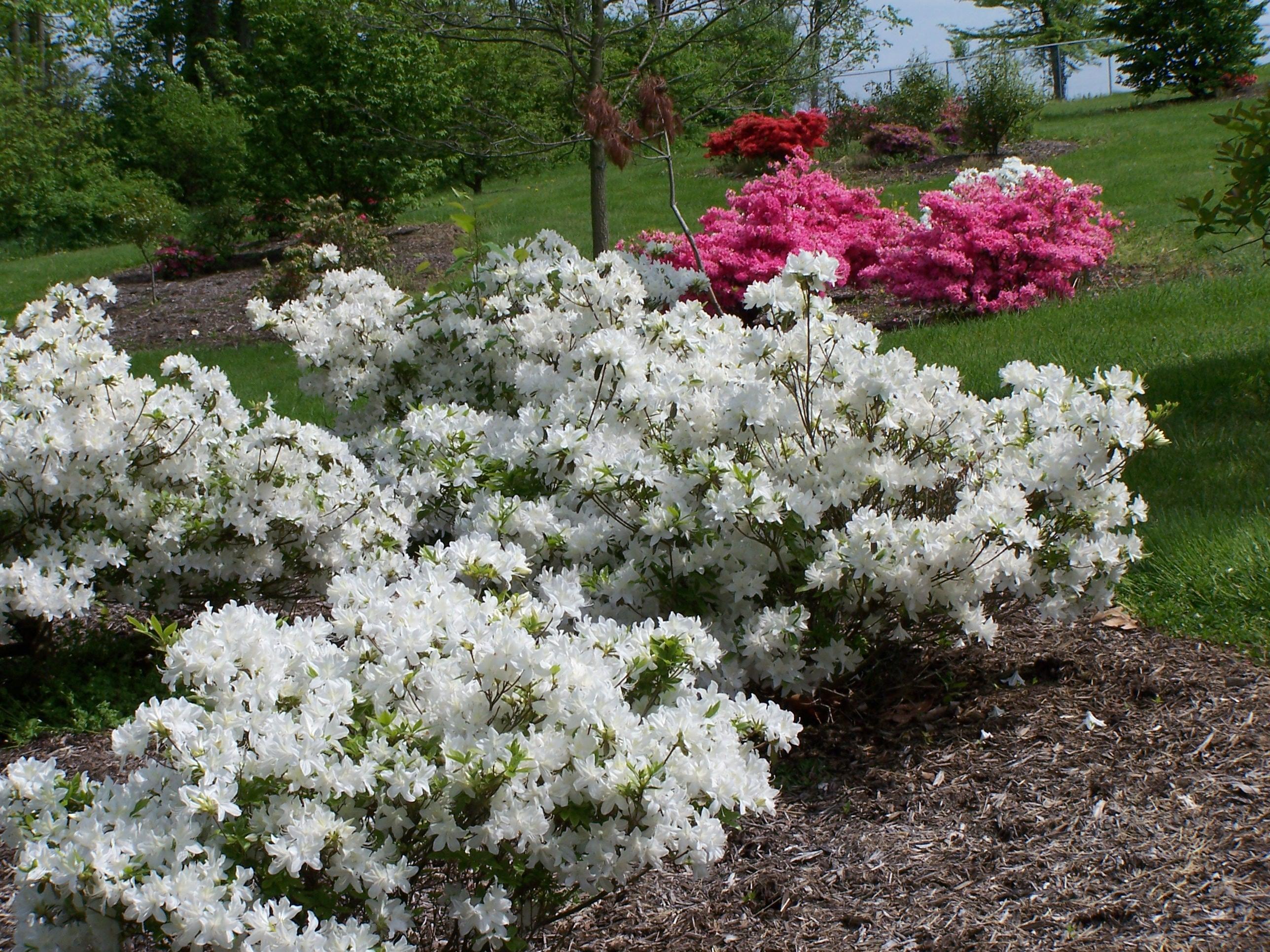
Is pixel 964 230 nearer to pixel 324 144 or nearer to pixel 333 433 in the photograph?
pixel 333 433

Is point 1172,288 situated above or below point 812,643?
above

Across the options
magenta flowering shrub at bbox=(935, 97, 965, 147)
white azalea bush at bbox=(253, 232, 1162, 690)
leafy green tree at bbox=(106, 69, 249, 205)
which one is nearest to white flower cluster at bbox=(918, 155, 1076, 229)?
white azalea bush at bbox=(253, 232, 1162, 690)

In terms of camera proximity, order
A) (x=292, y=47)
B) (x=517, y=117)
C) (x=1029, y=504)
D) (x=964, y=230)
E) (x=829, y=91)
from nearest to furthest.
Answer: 1. (x=1029, y=504)
2. (x=964, y=230)
3. (x=292, y=47)
4. (x=517, y=117)
5. (x=829, y=91)

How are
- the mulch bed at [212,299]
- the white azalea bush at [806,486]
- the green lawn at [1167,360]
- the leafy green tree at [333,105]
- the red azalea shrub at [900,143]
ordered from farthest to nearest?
the red azalea shrub at [900,143] < the leafy green tree at [333,105] < the mulch bed at [212,299] < the green lawn at [1167,360] < the white azalea bush at [806,486]

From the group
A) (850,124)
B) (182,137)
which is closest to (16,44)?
(182,137)

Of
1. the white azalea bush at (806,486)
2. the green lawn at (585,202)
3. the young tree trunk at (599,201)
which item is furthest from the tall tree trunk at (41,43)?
the white azalea bush at (806,486)

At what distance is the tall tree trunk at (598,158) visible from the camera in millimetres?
6246

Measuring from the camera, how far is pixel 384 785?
6.15 ft

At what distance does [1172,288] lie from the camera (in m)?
8.05

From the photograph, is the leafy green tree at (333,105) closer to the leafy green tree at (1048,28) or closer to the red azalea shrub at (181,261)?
the red azalea shrub at (181,261)

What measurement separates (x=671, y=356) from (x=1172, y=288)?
589cm

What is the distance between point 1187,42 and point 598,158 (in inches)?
903

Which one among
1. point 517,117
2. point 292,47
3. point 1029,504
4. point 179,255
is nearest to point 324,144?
point 292,47

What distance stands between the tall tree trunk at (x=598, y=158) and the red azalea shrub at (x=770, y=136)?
10741 mm
